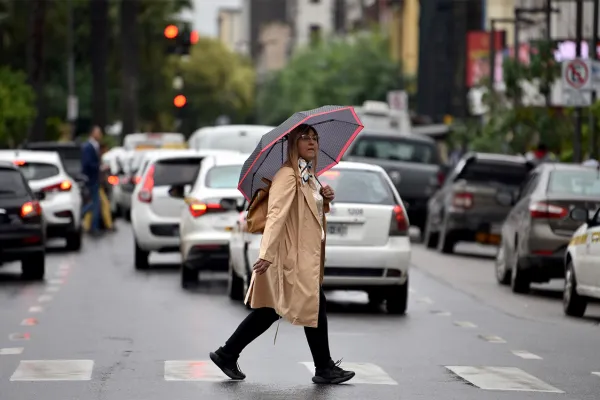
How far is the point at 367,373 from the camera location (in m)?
13.2

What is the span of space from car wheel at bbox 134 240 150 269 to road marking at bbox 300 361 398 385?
12.1 metres

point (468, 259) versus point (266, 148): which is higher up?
point (266, 148)

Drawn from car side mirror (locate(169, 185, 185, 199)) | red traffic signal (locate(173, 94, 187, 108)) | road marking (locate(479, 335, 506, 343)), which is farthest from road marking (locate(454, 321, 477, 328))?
red traffic signal (locate(173, 94, 187, 108))

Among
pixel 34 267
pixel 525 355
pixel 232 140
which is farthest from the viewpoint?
pixel 232 140

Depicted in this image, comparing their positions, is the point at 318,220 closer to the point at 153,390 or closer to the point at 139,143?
the point at 153,390

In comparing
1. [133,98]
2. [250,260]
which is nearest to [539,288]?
[250,260]

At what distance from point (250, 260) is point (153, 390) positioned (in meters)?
6.60

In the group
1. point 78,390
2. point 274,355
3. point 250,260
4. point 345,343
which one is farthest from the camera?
point 250,260

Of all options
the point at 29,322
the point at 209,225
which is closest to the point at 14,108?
the point at 209,225

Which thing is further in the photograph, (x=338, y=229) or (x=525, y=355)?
(x=338, y=229)

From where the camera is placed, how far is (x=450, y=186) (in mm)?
31438

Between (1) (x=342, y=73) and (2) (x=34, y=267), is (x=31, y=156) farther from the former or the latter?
(1) (x=342, y=73)

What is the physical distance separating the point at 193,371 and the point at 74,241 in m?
17.4

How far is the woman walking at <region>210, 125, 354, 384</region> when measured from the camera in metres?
12.0
